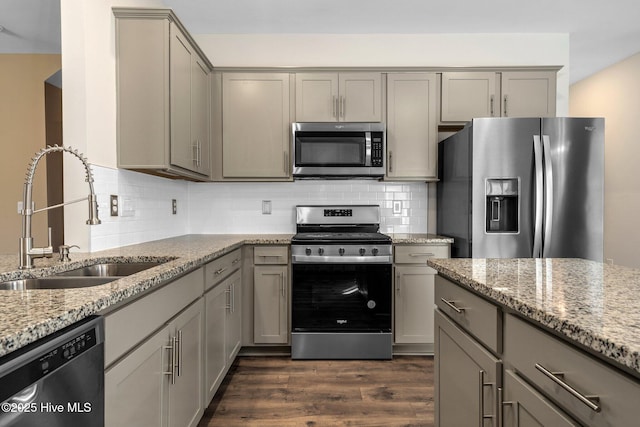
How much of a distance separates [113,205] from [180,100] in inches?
31.7

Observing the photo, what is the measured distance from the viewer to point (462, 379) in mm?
1344

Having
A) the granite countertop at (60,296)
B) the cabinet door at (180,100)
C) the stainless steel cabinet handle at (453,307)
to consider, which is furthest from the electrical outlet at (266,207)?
the stainless steel cabinet handle at (453,307)

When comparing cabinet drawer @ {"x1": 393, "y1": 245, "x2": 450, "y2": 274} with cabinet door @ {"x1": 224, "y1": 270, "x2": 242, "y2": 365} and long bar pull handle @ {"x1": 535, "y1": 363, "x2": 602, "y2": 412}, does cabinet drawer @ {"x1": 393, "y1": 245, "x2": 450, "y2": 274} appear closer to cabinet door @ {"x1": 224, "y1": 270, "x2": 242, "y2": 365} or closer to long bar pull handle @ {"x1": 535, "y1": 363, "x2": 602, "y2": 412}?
cabinet door @ {"x1": 224, "y1": 270, "x2": 242, "y2": 365}

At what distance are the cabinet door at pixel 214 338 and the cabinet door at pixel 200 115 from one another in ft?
3.48

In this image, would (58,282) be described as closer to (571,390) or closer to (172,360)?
(172,360)

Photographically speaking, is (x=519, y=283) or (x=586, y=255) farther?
(x=586, y=255)

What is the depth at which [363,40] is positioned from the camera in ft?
11.7

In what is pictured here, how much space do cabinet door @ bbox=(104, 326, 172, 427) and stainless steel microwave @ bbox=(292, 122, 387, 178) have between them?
197cm

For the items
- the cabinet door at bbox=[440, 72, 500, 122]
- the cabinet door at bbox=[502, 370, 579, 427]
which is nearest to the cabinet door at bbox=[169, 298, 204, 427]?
the cabinet door at bbox=[502, 370, 579, 427]

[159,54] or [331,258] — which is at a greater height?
[159,54]

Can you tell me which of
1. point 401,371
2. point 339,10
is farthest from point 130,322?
point 339,10

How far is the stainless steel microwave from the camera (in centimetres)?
317

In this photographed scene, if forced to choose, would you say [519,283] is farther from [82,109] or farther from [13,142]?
[13,142]

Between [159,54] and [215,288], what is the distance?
143 cm
